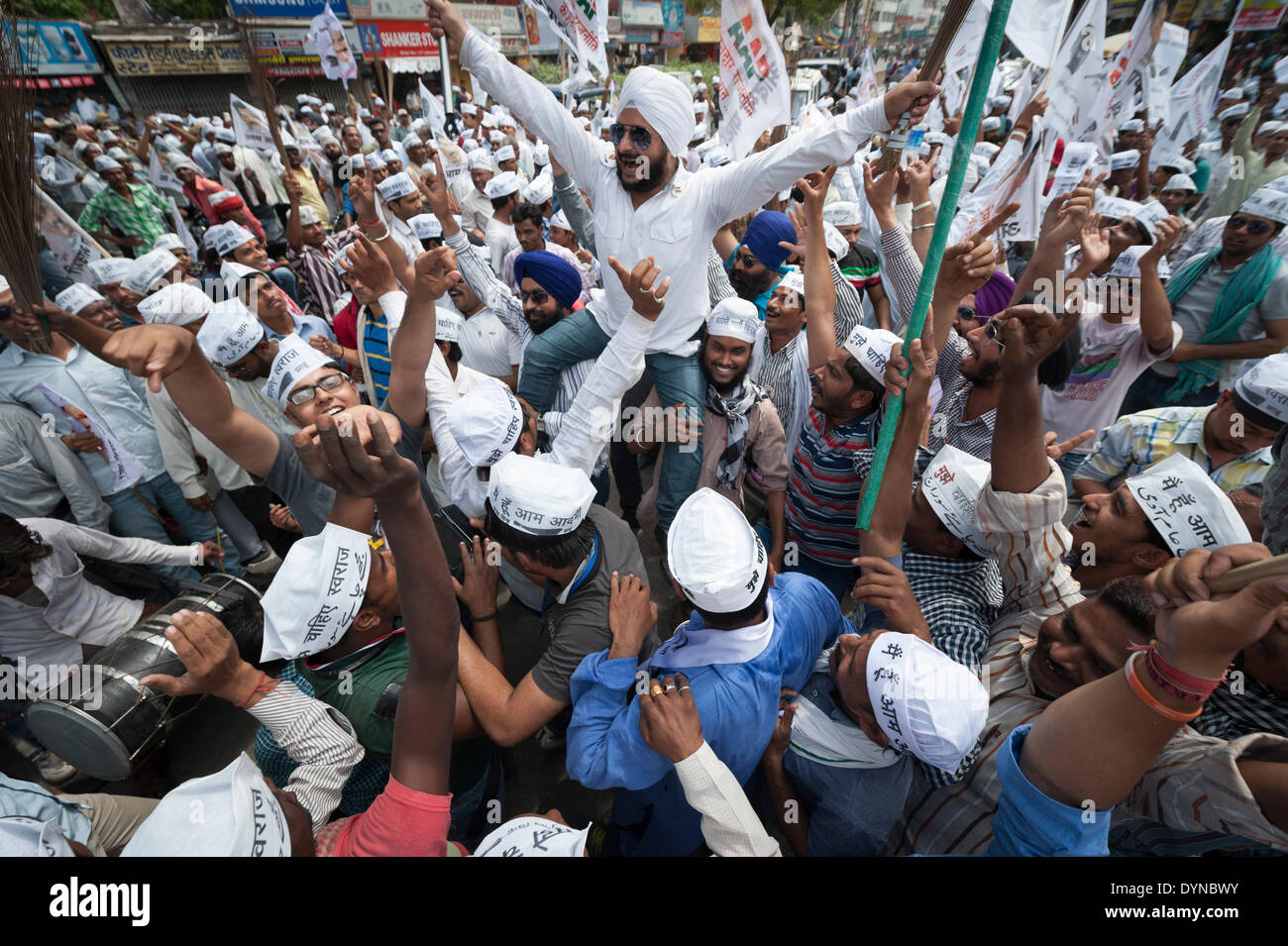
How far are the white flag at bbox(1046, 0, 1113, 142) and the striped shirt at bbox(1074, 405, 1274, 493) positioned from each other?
6.40 ft

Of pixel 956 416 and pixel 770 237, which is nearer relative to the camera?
pixel 956 416

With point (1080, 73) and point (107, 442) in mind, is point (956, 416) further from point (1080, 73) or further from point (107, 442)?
point (107, 442)

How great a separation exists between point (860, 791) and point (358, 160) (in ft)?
36.8

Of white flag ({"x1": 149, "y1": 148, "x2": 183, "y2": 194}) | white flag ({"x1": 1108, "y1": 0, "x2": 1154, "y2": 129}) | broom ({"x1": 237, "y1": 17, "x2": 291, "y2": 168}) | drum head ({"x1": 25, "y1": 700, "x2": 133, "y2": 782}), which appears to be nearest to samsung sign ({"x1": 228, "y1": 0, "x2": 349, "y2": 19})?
white flag ({"x1": 149, "y1": 148, "x2": 183, "y2": 194})

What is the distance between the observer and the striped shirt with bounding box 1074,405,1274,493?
2637mm

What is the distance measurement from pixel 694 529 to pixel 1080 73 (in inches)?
178

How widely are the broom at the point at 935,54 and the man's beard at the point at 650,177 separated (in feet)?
3.45

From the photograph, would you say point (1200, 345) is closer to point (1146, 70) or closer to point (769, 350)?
point (769, 350)

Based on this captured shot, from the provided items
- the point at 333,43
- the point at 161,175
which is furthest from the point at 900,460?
the point at 333,43

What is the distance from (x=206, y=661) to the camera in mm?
1498

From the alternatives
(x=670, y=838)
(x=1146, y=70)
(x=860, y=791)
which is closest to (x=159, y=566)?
(x=670, y=838)

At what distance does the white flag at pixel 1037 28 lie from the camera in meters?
2.28

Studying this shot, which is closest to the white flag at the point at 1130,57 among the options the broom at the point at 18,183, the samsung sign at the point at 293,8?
the broom at the point at 18,183

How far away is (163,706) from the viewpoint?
8.71ft
